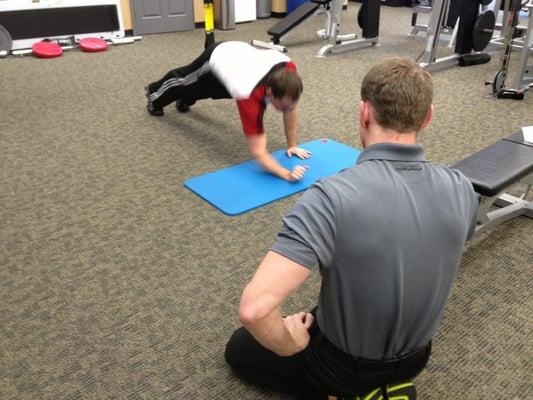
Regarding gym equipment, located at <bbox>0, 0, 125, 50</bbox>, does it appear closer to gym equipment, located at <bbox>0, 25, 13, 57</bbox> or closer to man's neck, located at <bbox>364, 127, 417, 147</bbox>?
gym equipment, located at <bbox>0, 25, 13, 57</bbox>

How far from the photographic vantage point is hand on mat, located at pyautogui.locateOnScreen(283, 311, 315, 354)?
1.15m

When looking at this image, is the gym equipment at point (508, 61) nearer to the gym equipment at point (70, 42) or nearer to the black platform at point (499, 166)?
the black platform at point (499, 166)

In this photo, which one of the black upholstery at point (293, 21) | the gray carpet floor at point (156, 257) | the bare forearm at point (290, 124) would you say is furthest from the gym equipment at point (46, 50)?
the bare forearm at point (290, 124)

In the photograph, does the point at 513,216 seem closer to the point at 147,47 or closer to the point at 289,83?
the point at 289,83

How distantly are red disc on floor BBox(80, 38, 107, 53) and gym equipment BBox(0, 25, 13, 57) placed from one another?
2.27 ft

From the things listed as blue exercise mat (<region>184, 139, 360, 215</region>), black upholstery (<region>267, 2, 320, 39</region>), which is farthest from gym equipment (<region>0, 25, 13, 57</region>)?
blue exercise mat (<region>184, 139, 360, 215</region>)

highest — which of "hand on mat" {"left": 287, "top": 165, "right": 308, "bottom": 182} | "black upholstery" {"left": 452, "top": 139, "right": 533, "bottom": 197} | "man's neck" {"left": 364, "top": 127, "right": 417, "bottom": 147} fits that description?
"man's neck" {"left": 364, "top": 127, "right": 417, "bottom": 147}

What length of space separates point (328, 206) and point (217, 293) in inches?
39.9

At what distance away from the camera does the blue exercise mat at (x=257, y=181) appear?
7.59 feet

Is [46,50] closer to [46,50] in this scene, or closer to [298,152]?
[46,50]

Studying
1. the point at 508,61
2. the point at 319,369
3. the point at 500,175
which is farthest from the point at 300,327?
the point at 508,61

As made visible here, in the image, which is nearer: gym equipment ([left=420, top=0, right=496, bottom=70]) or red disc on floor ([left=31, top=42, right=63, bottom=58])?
gym equipment ([left=420, top=0, right=496, bottom=70])

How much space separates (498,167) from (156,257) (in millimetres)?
1425

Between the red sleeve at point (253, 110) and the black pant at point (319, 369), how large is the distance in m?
1.16
